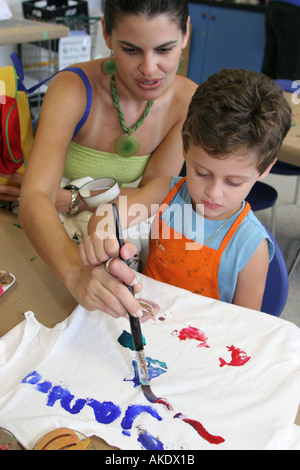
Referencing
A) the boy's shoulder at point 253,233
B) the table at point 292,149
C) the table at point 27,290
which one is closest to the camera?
the table at point 27,290

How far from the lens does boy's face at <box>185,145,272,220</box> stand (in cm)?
87

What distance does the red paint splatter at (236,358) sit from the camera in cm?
73

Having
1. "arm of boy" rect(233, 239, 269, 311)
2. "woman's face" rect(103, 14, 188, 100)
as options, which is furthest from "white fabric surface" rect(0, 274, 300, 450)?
"woman's face" rect(103, 14, 188, 100)

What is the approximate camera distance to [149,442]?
23.9 inches

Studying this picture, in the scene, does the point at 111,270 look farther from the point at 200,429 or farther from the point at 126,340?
the point at 200,429

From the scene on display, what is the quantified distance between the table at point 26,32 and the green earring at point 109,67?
1.76 m

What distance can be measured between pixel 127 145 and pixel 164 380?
0.75m

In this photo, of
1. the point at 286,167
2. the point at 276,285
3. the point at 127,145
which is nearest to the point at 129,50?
the point at 127,145

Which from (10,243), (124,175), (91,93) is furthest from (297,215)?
(10,243)

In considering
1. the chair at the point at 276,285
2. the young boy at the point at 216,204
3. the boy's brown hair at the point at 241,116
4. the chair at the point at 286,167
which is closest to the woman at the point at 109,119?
the young boy at the point at 216,204

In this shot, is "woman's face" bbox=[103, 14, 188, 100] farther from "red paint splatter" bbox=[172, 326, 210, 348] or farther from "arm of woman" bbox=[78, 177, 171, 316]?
"red paint splatter" bbox=[172, 326, 210, 348]

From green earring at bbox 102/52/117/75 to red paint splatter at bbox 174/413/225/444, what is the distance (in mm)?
908

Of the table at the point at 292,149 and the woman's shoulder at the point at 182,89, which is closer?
the woman's shoulder at the point at 182,89

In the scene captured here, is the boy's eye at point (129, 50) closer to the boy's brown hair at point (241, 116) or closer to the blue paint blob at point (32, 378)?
the boy's brown hair at point (241, 116)
